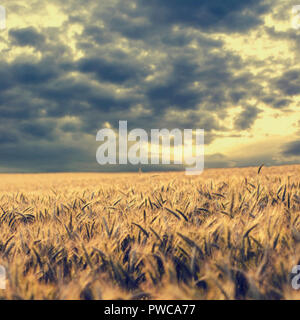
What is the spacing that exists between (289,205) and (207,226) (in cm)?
118

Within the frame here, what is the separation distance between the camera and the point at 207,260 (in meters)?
1.51

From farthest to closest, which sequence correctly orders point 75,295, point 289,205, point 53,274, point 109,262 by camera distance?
point 289,205, point 53,274, point 109,262, point 75,295

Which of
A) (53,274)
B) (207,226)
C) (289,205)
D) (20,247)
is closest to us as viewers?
(53,274)

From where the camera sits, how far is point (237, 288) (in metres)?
1.34

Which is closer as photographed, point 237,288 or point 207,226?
point 237,288

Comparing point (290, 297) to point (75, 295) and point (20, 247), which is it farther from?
point (20, 247)

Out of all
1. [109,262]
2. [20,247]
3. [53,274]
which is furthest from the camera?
[20,247]

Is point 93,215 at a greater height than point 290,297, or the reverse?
point 93,215

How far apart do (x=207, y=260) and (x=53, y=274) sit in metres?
0.86
